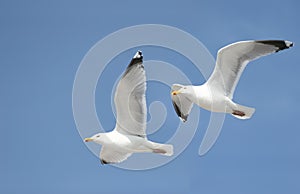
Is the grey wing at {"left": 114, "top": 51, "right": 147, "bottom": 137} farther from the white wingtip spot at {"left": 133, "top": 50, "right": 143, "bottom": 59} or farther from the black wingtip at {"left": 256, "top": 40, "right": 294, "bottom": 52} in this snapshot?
the black wingtip at {"left": 256, "top": 40, "right": 294, "bottom": 52}

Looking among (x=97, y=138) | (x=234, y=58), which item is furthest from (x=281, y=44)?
(x=97, y=138)

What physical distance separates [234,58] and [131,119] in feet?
7.43

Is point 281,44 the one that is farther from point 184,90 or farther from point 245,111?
point 184,90

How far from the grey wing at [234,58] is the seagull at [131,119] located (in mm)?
1491

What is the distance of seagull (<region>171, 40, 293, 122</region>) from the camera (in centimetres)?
1609

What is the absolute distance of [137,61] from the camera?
1595 centimetres

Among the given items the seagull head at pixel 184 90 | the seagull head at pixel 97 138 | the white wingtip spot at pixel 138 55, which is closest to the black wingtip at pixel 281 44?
the seagull head at pixel 184 90

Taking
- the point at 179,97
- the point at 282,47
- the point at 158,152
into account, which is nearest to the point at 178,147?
the point at 158,152

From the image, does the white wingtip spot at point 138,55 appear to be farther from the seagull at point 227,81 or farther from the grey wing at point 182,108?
the grey wing at point 182,108

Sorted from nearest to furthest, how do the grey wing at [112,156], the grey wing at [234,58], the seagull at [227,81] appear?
the grey wing at [234,58] → the seagull at [227,81] → the grey wing at [112,156]

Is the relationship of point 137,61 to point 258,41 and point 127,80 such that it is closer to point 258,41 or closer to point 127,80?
point 127,80

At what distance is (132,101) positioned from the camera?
52.9 ft

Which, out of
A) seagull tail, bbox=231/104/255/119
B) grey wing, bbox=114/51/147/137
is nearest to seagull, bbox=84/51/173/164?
grey wing, bbox=114/51/147/137

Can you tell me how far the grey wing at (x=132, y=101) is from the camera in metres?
16.0
